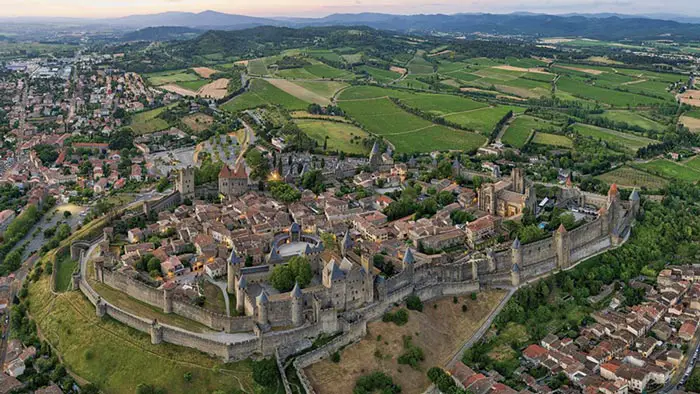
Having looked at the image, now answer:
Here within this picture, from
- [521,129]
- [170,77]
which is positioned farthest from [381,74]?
[521,129]

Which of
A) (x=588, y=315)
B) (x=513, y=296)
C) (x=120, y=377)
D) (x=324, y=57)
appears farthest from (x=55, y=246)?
(x=324, y=57)

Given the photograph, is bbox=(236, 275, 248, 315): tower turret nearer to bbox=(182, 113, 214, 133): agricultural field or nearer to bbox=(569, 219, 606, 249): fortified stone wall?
bbox=(569, 219, 606, 249): fortified stone wall

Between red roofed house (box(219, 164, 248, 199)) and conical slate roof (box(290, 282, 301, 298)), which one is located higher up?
red roofed house (box(219, 164, 248, 199))

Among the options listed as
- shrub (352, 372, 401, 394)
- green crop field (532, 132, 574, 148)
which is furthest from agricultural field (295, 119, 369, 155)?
shrub (352, 372, 401, 394)

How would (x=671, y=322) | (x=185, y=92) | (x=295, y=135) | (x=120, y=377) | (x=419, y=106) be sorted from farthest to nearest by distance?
(x=185, y=92) < (x=419, y=106) < (x=295, y=135) < (x=671, y=322) < (x=120, y=377)

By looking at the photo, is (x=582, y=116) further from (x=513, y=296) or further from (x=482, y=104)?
(x=513, y=296)

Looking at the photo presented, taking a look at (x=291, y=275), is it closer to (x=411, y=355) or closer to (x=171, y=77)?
(x=411, y=355)
